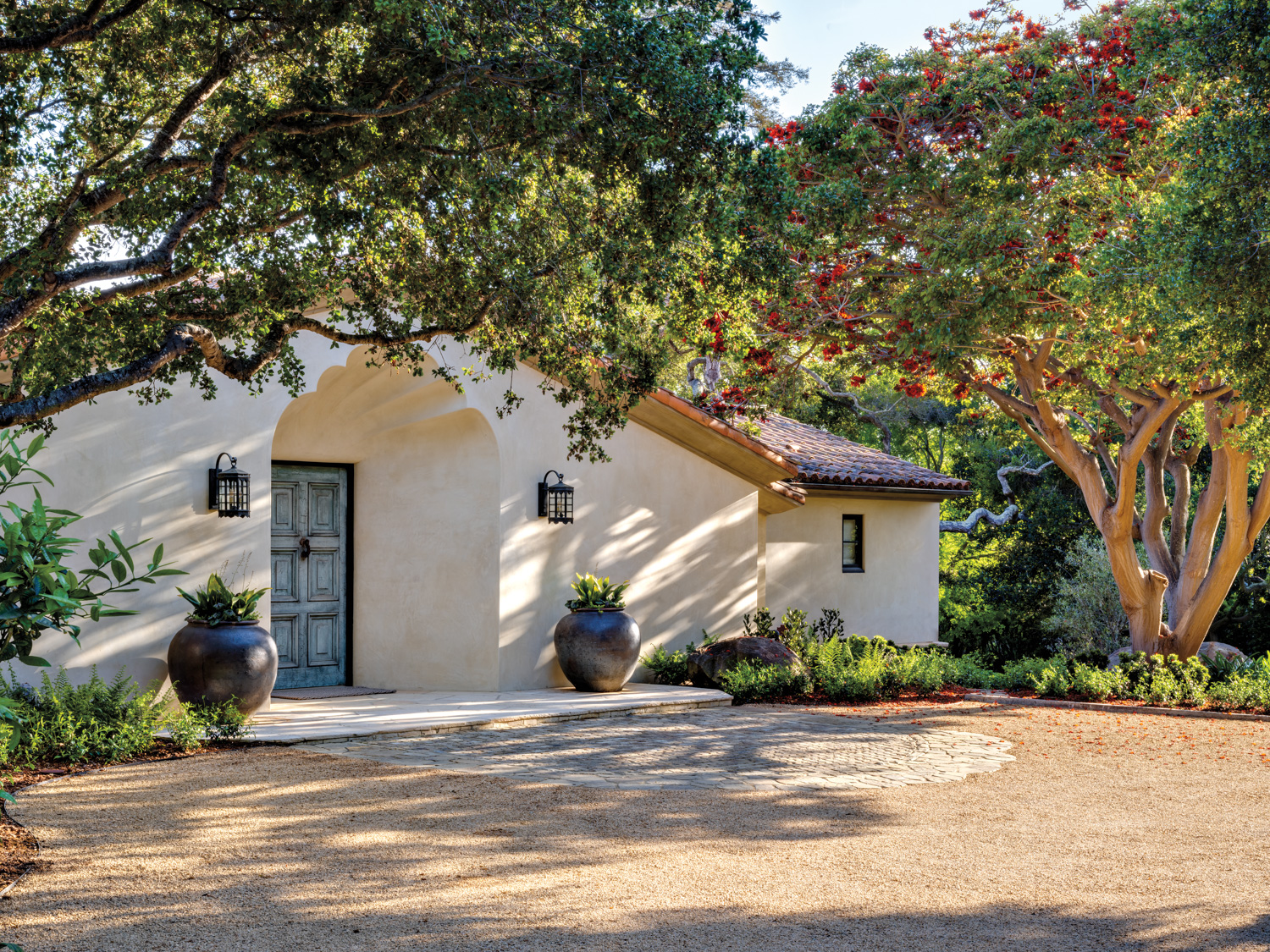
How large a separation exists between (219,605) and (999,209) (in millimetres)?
8355

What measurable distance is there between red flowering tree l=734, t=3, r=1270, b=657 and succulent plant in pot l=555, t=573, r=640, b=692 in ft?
10.1

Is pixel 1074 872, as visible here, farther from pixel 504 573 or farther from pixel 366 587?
pixel 366 587

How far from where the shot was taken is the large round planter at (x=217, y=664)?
9828 mm

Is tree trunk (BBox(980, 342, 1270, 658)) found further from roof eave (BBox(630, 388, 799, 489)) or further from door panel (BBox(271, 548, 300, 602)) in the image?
door panel (BBox(271, 548, 300, 602))

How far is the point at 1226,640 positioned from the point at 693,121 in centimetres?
2002

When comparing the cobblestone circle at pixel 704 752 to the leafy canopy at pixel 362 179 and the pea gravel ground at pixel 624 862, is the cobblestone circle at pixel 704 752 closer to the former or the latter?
the pea gravel ground at pixel 624 862

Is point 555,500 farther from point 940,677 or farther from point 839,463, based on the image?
point 839,463

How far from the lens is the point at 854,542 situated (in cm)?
1867

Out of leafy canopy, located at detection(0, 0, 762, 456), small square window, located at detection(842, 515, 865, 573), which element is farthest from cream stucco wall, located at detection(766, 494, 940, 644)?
leafy canopy, located at detection(0, 0, 762, 456)

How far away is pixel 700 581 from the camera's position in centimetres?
1481

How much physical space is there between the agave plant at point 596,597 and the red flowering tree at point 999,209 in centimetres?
292

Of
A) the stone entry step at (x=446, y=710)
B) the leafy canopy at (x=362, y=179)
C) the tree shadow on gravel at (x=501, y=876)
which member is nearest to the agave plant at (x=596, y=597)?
the stone entry step at (x=446, y=710)

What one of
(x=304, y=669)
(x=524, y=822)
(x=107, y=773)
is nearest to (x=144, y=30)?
(x=107, y=773)

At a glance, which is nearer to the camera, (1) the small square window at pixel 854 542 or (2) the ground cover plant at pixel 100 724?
(2) the ground cover plant at pixel 100 724
